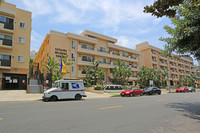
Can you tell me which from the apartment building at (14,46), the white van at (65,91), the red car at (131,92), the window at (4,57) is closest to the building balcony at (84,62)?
the apartment building at (14,46)

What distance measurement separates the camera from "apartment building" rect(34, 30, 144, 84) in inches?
1163

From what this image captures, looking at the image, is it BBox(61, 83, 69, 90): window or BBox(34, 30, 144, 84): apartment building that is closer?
BBox(61, 83, 69, 90): window

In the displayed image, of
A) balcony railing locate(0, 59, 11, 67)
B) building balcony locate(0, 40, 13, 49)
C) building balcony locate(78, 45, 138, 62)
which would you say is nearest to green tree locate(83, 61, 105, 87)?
building balcony locate(78, 45, 138, 62)

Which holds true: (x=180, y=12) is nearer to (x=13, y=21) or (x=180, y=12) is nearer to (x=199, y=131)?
(x=199, y=131)

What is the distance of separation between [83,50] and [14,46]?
45.3 feet

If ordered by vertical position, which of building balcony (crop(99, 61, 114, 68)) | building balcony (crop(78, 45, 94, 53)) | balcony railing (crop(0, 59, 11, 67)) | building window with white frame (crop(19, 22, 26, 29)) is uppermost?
building window with white frame (crop(19, 22, 26, 29))

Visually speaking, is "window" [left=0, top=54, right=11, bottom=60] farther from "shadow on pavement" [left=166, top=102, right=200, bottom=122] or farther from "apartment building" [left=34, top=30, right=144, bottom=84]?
"shadow on pavement" [left=166, top=102, right=200, bottom=122]

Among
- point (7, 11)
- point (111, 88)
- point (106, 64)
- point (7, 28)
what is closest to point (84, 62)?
point (106, 64)

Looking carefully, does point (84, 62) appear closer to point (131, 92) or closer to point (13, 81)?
point (131, 92)

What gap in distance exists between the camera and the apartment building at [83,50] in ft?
96.9

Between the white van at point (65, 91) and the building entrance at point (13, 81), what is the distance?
1328 centimetres

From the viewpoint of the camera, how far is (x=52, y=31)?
2909cm

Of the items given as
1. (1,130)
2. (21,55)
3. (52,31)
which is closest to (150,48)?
(52,31)

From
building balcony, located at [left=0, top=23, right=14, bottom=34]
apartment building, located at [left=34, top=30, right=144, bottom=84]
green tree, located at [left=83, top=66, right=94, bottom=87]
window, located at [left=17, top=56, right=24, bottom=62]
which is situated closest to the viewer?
building balcony, located at [left=0, top=23, right=14, bottom=34]
